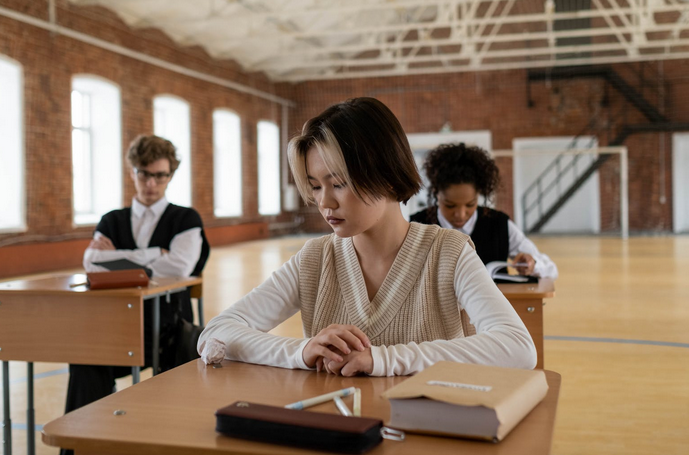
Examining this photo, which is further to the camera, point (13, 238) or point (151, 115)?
point (151, 115)

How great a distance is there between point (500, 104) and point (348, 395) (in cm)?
1615

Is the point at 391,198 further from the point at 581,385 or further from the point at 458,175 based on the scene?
the point at 581,385

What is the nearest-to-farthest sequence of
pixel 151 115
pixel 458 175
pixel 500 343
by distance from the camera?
pixel 500 343
pixel 458 175
pixel 151 115

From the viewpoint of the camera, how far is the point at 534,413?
1140 mm

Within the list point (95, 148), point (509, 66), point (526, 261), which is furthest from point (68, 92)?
point (509, 66)

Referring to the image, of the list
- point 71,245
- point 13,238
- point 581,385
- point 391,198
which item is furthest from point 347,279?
point 71,245

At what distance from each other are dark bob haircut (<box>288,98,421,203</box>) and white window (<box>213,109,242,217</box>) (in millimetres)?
13021

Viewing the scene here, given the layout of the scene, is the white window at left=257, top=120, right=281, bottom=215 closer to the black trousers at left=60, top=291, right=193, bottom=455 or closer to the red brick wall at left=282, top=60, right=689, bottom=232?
the red brick wall at left=282, top=60, right=689, bottom=232

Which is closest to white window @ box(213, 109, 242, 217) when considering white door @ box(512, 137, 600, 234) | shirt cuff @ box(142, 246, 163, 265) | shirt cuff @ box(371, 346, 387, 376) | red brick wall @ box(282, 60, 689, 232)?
red brick wall @ box(282, 60, 689, 232)

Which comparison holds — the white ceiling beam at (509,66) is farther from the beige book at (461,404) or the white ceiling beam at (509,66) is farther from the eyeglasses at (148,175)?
the beige book at (461,404)

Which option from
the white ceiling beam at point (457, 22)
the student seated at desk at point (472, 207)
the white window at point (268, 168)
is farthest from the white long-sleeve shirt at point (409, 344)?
the white window at point (268, 168)

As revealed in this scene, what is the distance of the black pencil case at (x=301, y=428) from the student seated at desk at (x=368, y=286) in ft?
1.21

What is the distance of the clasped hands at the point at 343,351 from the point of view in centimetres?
136

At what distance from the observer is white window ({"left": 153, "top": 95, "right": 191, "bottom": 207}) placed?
1279cm
